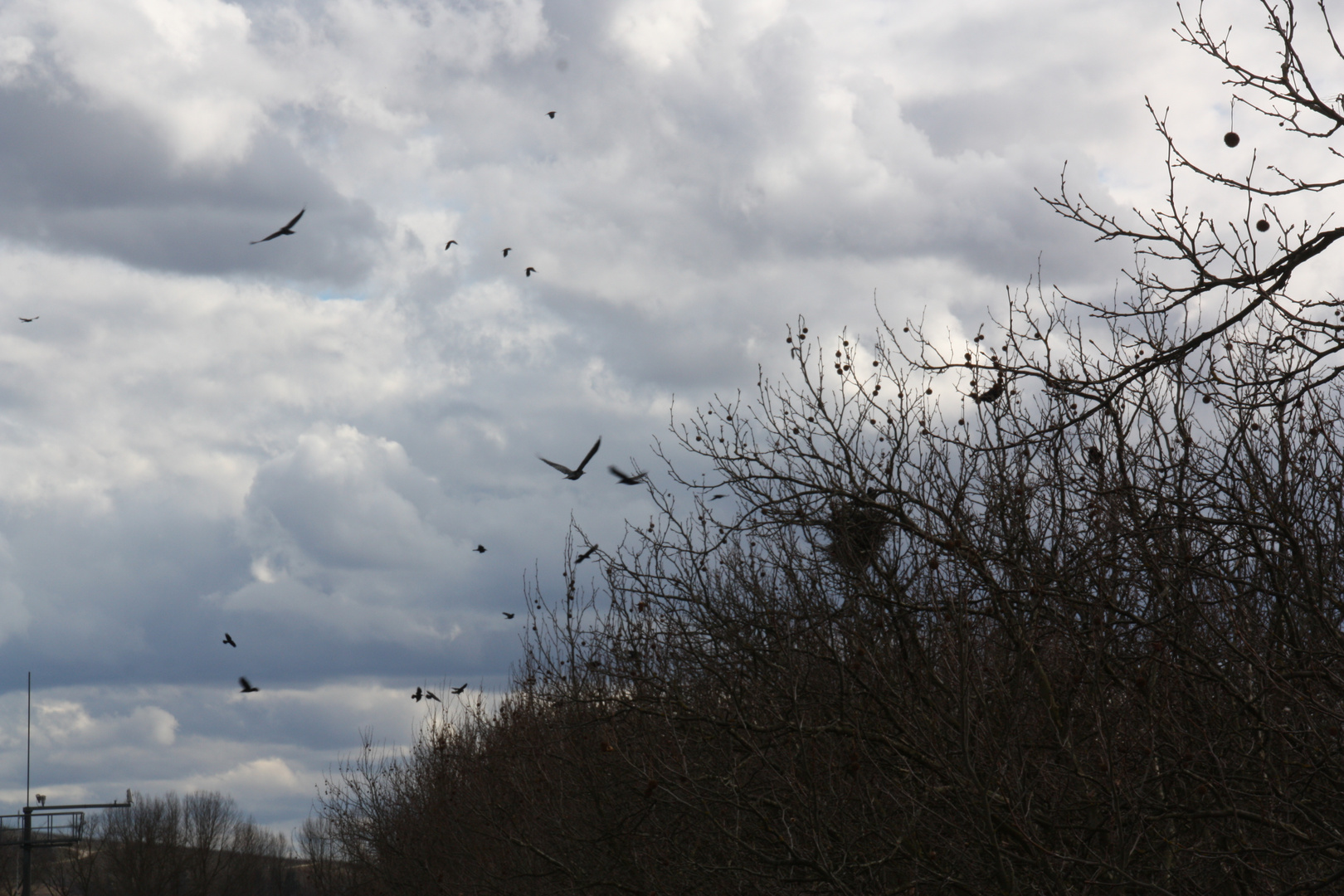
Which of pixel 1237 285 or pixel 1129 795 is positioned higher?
pixel 1237 285

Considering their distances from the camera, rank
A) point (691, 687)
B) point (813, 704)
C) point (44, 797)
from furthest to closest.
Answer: point (44, 797), point (691, 687), point (813, 704)

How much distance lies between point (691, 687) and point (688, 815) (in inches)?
61.3

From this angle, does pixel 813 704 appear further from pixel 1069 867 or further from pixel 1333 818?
pixel 1333 818

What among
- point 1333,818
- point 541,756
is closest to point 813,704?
point 1333,818

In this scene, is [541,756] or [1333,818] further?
[541,756]

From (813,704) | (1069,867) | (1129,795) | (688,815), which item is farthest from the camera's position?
(688,815)

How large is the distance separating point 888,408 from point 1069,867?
16.4 feet

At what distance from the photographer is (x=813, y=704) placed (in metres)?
11.2

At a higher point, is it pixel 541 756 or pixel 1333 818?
pixel 541 756

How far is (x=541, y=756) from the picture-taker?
63.1 feet

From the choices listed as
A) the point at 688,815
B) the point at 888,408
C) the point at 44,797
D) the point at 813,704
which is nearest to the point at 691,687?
the point at 688,815

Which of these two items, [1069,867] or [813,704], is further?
[813,704]

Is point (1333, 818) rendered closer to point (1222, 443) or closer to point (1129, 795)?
point (1129, 795)

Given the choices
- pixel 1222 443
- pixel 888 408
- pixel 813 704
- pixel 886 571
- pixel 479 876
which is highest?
pixel 888 408
